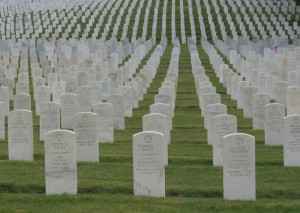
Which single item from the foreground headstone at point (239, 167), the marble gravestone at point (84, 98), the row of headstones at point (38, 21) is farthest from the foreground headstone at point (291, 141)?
the row of headstones at point (38, 21)

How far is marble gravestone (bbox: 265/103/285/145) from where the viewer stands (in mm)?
15301

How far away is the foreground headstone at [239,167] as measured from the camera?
11664 millimetres

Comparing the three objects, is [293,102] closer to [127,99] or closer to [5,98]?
[127,99]

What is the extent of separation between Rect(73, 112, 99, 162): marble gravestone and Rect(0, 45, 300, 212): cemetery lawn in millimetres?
248

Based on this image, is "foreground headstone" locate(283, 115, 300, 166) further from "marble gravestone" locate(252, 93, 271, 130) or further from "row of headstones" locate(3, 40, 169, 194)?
"marble gravestone" locate(252, 93, 271, 130)

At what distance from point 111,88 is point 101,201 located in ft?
34.4

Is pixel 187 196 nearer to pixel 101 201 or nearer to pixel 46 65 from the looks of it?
pixel 101 201

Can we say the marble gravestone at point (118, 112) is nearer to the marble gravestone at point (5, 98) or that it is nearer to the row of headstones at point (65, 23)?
the marble gravestone at point (5, 98)

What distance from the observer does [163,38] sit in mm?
42781

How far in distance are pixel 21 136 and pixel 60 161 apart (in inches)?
95.0

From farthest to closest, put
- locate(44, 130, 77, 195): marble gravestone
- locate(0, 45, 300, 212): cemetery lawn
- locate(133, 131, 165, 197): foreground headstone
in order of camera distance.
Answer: locate(44, 130, 77, 195): marble gravestone → locate(133, 131, 165, 197): foreground headstone → locate(0, 45, 300, 212): cemetery lawn

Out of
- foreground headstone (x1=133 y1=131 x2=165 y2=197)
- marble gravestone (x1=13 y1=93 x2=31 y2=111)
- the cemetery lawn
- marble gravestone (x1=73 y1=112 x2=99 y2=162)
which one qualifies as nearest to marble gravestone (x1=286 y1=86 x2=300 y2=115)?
the cemetery lawn

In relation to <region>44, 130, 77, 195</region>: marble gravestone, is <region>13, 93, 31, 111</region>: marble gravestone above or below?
above

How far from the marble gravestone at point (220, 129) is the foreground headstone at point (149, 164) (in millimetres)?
2210
